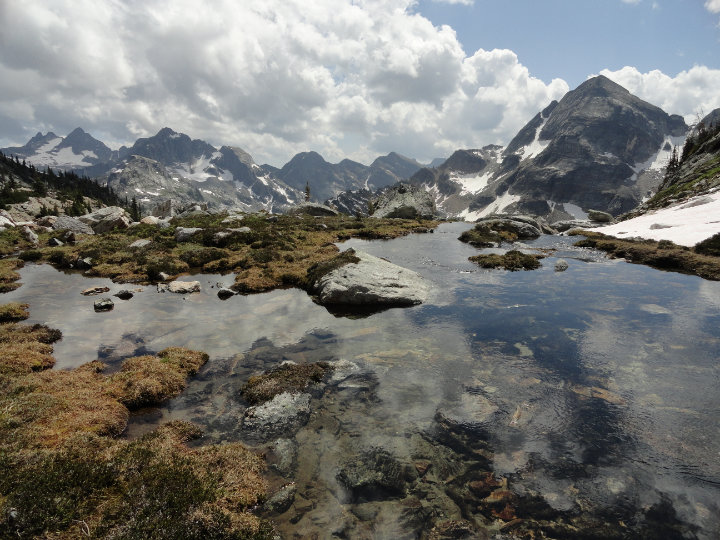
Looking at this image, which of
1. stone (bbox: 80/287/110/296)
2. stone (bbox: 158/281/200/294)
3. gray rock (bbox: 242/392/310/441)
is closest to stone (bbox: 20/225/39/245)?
stone (bbox: 80/287/110/296)

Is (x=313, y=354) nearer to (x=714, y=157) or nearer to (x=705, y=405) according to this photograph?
(x=705, y=405)

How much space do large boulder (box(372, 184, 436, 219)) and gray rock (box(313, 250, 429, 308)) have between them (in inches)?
2061

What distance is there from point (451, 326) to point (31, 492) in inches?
537

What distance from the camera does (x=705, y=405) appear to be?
913cm

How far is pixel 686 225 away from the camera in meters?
35.3

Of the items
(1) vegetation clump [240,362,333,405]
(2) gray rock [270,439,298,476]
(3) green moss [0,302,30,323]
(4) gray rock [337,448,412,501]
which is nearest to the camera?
(4) gray rock [337,448,412,501]

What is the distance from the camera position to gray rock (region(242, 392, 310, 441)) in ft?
28.6

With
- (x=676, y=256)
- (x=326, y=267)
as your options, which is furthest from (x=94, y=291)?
(x=676, y=256)

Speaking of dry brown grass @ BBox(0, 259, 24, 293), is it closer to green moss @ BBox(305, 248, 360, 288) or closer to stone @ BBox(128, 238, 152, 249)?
stone @ BBox(128, 238, 152, 249)

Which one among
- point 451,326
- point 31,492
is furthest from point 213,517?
point 451,326

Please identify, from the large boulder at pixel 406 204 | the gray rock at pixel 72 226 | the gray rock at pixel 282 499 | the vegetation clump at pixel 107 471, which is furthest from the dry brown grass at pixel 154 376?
the large boulder at pixel 406 204

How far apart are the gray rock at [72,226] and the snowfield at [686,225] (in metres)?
66.8

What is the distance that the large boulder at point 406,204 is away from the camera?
71812mm

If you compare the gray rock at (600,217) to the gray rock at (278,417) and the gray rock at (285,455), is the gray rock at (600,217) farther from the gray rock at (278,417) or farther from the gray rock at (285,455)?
the gray rock at (285,455)
